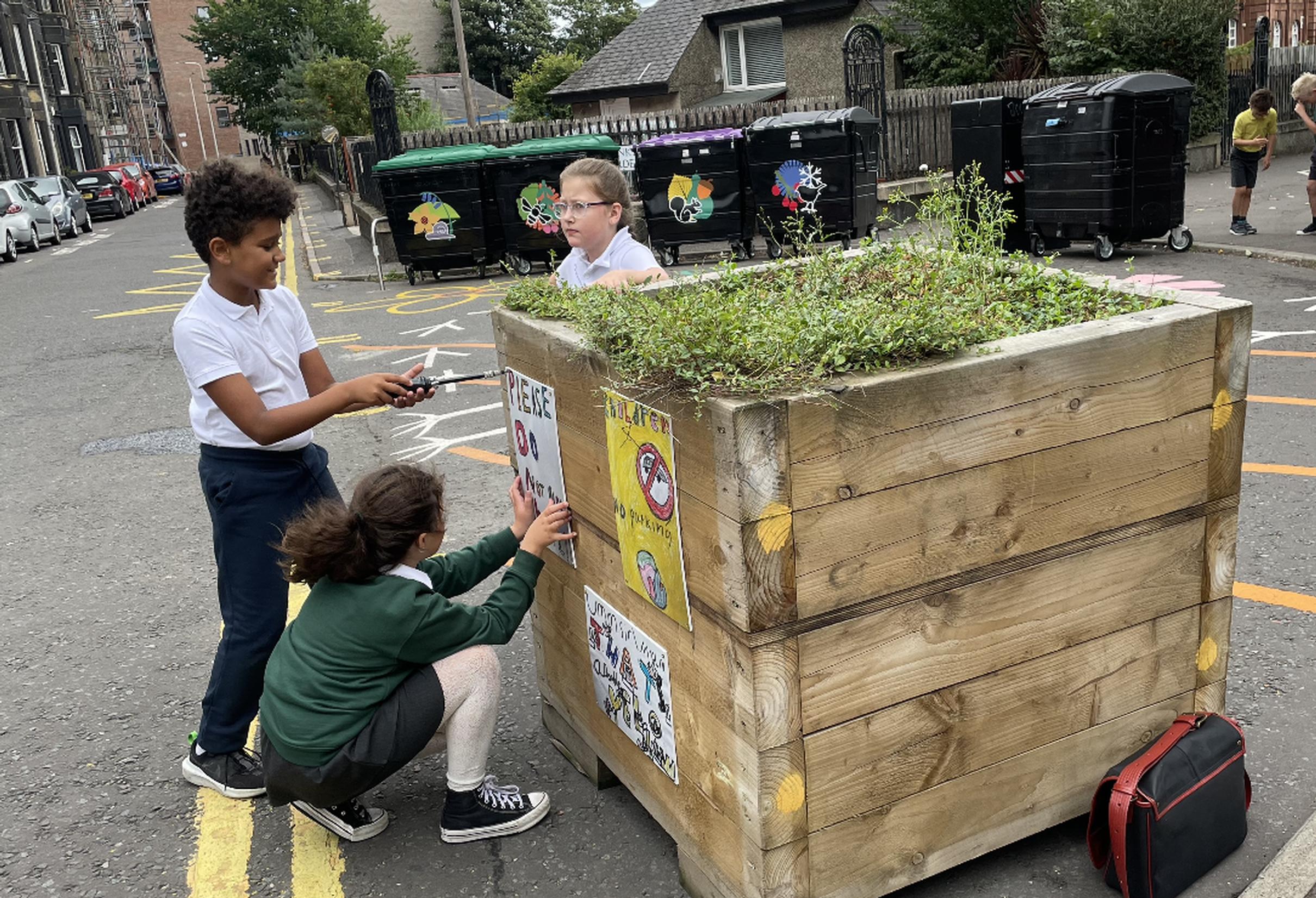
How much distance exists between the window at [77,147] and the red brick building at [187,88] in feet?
53.7

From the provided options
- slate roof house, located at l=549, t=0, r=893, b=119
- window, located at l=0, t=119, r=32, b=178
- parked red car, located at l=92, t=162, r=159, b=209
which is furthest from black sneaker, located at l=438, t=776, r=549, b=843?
window, located at l=0, t=119, r=32, b=178

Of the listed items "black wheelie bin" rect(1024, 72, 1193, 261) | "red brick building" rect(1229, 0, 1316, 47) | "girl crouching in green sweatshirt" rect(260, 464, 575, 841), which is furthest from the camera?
"red brick building" rect(1229, 0, 1316, 47)

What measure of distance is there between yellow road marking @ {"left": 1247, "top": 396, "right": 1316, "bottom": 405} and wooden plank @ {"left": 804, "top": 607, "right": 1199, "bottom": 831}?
4.47 meters

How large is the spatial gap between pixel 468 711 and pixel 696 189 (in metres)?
12.8

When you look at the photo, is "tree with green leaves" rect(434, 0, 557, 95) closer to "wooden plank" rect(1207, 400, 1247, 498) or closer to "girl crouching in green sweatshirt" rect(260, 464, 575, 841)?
"girl crouching in green sweatshirt" rect(260, 464, 575, 841)

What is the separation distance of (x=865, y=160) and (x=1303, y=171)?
10.2 metres

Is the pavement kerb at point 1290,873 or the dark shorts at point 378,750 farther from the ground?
the dark shorts at point 378,750

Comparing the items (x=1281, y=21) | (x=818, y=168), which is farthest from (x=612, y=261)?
(x=1281, y=21)

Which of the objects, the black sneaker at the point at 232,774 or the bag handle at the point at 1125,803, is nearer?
the bag handle at the point at 1125,803

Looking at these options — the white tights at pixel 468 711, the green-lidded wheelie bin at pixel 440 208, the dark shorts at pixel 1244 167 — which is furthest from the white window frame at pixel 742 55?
the white tights at pixel 468 711

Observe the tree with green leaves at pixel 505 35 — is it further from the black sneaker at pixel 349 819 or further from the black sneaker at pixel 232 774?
the black sneaker at pixel 349 819

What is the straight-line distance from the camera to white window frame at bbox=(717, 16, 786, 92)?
33.0 meters

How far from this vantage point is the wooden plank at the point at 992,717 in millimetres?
2596

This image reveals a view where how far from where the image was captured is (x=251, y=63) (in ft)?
183
